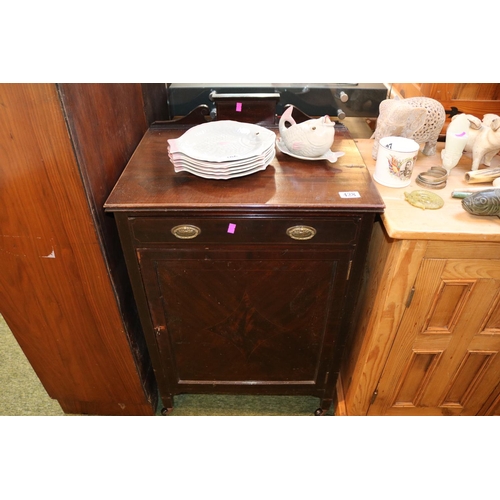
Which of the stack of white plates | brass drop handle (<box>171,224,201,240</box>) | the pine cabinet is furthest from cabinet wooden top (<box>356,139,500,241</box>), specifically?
brass drop handle (<box>171,224,201,240</box>)

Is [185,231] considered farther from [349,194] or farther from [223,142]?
[349,194]

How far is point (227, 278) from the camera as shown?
1035mm

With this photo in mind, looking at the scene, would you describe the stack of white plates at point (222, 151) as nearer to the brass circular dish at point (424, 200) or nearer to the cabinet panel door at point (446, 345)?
the brass circular dish at point (424, 200)

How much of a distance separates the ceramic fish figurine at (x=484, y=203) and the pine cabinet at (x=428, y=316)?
2 centimetres

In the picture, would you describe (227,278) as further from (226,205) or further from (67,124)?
(67,124)

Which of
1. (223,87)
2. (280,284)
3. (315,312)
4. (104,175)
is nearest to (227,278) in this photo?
(280,284)

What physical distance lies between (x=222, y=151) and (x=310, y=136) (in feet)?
0.78

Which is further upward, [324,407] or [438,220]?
[438,220]

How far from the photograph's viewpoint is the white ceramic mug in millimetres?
983

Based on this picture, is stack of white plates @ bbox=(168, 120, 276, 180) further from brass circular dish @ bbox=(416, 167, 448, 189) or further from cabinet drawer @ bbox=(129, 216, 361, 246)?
brass circular dish @ bbox=(416, 167, 448, 189)

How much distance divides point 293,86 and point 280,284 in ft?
2.39

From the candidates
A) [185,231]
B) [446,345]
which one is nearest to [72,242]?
[185,231]

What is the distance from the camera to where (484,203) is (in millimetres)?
883

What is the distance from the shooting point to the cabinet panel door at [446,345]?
0.96m
